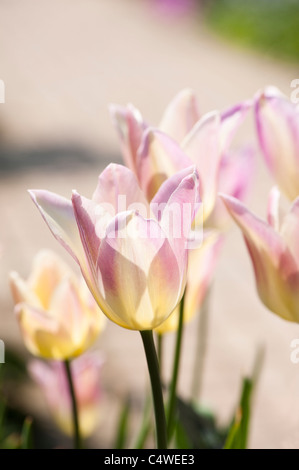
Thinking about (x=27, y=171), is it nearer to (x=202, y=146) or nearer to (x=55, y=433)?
(x=55, y=433)

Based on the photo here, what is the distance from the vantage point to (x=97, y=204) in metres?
0.31

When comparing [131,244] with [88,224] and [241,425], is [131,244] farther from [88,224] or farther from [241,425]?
[241,425]

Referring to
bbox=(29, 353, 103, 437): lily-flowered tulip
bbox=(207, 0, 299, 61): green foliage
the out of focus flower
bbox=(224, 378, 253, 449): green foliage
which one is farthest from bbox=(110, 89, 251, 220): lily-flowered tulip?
the out of focus flower

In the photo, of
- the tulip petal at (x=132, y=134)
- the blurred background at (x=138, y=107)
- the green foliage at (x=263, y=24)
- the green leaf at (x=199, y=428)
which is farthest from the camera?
the green foliage at (x=263, y=24)

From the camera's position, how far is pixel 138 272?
1.03ft

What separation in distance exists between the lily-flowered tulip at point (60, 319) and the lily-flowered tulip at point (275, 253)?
0.52ft

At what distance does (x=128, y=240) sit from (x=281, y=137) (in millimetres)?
121

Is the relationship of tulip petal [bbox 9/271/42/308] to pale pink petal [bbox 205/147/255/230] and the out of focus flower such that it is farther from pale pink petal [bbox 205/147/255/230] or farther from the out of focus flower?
the out of focus flower

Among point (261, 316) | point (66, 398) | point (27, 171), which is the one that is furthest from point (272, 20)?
point (66, 398)

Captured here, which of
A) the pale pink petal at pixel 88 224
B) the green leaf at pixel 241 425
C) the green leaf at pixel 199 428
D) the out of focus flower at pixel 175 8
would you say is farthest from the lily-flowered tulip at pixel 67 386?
the out of focus flower at pixel 175 8

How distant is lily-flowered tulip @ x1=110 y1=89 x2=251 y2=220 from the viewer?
0.38 metres

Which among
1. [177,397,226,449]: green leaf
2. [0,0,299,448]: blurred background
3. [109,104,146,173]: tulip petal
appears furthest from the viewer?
[0,0,299,448]: blurred background

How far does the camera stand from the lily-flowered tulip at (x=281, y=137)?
0.38m

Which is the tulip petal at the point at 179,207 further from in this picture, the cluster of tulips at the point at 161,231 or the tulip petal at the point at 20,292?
the tulip petal at the point at 20,292
